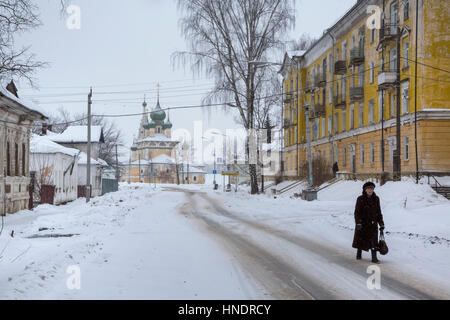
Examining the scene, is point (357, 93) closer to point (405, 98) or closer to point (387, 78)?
point (387, 78)

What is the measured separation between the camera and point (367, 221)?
9.59 m

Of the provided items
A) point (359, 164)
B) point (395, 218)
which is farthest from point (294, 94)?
point (395, 218)

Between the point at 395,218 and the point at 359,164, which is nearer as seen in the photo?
the point at 395,218

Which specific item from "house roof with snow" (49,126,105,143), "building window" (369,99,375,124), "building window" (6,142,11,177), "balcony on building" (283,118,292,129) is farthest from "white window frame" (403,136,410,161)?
"house roof with snow" (49,126,105,143)

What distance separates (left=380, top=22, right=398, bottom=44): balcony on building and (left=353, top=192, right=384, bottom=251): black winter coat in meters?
24.1

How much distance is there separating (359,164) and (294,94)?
19.5 m

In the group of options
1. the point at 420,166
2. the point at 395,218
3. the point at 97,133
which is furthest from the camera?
the point at 97,133

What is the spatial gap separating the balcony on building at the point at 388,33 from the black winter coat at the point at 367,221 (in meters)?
24.1

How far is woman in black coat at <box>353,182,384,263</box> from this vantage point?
9.47 m

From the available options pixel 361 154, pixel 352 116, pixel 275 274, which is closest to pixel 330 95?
pixel 352 116

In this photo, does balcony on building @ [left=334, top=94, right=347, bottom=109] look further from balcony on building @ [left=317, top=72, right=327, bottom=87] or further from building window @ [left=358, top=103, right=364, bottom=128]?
balcony on building @ [left=317, top=72, right=327, bottom=87]
